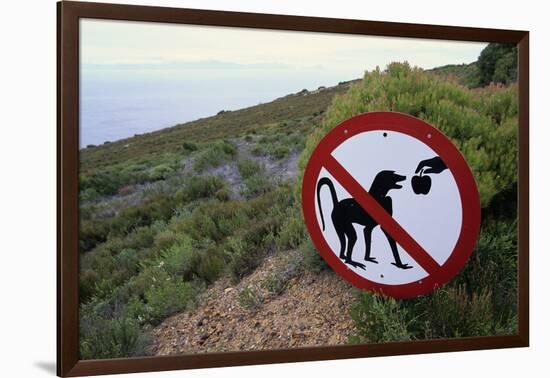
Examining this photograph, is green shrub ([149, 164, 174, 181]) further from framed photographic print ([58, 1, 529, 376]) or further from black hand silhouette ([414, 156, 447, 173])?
black hand silhouette ([414, 156, 447, 173])

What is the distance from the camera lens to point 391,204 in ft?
28.5

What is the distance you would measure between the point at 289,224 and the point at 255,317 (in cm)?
87

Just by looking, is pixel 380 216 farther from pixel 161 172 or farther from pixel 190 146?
pixel 161 172

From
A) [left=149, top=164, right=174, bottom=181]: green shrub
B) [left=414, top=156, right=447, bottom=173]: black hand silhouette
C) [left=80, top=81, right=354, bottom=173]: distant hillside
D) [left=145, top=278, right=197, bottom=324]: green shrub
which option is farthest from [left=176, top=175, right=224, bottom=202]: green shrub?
[left=414, top=156, right=447, bottom=173]: black hand silhouette

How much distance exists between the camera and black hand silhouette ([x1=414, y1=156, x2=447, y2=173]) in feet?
28.9

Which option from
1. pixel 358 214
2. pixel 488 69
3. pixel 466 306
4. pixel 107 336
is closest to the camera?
pixel 107 336

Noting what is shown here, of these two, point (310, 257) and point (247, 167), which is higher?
point (247, 167)

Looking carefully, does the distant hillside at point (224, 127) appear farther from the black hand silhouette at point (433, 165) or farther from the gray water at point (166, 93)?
the black hand silhouette at point (433, 165)

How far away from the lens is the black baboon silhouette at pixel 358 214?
8547 millimetres

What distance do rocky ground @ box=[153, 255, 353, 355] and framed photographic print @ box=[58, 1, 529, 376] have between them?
0.02m

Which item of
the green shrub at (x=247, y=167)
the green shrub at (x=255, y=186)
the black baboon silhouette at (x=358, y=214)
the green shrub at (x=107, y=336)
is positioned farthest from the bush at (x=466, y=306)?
the green shrub at (x=107, y=336)

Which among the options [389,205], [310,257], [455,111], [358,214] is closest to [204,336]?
[310,257]

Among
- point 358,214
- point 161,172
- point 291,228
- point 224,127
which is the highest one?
point 224,127

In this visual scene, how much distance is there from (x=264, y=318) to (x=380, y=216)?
1.38m
